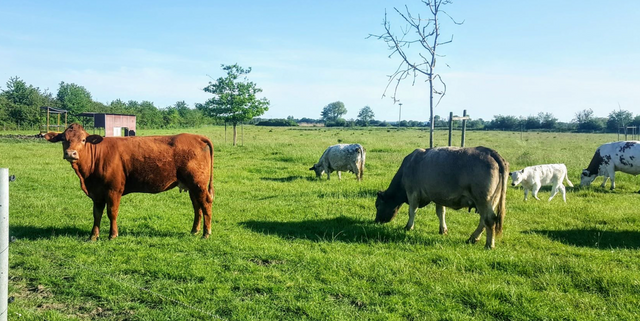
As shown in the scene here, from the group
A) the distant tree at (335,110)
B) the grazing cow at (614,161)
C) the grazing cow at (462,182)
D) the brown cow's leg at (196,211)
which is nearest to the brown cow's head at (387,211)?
the grazing cow at (462,182)

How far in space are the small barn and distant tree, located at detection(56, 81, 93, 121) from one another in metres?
25.2

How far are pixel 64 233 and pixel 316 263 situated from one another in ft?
16.9

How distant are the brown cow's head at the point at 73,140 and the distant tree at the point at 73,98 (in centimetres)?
5969

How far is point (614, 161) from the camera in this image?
14.9 m

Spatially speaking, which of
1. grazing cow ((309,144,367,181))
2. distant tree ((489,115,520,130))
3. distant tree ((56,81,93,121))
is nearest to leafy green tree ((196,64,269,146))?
grazing cow ((309,144,367,181))

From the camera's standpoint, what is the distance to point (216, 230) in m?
8.69

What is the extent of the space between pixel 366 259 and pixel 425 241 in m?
1.73

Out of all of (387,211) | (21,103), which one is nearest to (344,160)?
(387,211)

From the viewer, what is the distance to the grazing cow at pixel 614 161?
14.8 m

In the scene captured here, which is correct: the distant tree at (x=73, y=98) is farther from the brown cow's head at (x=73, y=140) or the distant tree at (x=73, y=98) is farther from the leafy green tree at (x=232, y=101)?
the brown cow's head at (x=73, y=140)

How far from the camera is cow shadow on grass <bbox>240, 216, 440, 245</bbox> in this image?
820 centimetres

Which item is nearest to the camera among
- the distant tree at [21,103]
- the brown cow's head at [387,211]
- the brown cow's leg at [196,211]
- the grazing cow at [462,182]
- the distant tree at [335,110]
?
the grazing cow at [462,182]

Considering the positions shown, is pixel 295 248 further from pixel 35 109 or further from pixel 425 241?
pixel 35 109

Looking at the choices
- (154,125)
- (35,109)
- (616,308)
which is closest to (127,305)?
(616,308)
